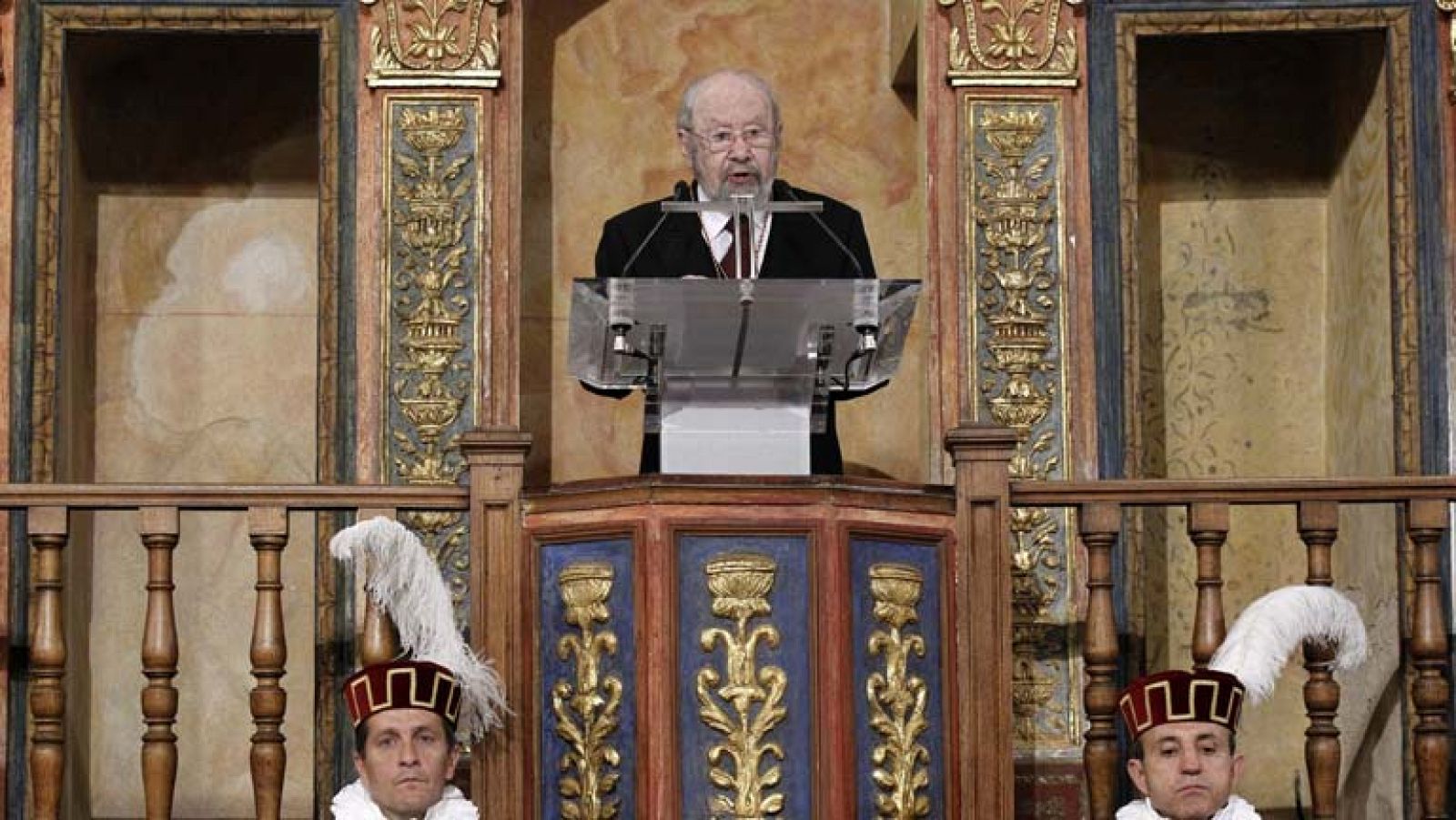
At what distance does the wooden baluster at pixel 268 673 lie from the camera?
8234 millimetres

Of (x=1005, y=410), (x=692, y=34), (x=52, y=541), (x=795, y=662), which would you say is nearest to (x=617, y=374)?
(x=795, y=662)

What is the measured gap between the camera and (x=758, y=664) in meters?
7.90

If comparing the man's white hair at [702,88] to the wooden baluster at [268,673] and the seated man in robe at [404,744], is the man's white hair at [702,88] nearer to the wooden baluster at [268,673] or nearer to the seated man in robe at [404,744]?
the wooden baluster at [268,673]

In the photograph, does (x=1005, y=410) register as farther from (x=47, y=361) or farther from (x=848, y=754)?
(x=47, y=361)

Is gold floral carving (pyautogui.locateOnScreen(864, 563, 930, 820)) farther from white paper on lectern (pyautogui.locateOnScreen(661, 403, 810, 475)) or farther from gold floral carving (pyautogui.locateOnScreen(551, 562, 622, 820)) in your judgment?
gold floral carving (pyautogui.locateOnScreen(551, 562, 622, 820))

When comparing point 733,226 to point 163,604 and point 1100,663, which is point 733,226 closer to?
point 1100,663

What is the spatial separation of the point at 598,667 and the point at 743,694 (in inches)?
14.9

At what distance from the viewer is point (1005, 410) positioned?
991cm

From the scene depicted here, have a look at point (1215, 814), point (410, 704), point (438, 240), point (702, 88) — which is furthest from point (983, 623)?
point (438, 240)

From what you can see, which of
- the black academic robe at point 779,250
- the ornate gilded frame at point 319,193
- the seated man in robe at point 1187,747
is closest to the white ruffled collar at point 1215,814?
the seated man in robe at point 1187,747

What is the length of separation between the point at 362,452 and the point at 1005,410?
1.96 metres

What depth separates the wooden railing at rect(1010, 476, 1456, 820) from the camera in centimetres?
835

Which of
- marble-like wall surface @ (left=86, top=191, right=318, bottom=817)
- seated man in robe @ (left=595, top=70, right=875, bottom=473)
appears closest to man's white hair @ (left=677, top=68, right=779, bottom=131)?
seated man in robe @ (left=595, top=70, right=875, bottom=473)

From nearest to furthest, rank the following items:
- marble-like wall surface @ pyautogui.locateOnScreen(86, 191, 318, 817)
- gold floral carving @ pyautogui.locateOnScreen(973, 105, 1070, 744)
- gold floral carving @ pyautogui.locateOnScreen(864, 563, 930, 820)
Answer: gold floral carving @ pyautogui.locateOnScreen(864, 563, 930, 820) → gold floral carving @ pyautogui.locateOnScreen(973, 105, 1070, 744) → marble-like wall surface @ pyautogui.locateOnScreen(86, 191, 318, 817)
